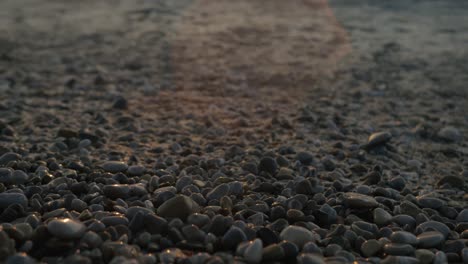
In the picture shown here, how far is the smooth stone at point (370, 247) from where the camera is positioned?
105 inches

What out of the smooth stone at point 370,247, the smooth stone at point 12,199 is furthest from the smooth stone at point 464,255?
the smooth stone at point 12,199

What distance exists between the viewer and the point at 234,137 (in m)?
4.44

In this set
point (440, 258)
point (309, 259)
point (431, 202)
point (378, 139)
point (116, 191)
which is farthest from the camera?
point (378, 139)

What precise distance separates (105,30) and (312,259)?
642 cm

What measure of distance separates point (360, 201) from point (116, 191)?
154cm

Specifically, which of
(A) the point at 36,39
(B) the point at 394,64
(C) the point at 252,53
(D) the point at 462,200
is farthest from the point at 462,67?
(A) the point at 36,39

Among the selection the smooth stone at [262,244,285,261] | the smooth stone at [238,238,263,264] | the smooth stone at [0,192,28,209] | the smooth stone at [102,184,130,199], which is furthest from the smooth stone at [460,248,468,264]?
the smooth stone at [0,192,28,209]

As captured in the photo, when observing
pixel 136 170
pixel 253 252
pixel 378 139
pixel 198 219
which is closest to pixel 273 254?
pixel 253 252

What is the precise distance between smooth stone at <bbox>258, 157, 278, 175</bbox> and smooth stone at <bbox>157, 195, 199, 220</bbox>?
925 millimetres

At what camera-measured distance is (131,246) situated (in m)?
2.49

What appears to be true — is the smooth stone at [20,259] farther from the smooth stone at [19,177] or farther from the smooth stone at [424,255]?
the smooth stone at [424,255]

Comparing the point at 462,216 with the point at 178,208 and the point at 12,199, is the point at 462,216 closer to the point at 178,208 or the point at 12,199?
the point at 178,208

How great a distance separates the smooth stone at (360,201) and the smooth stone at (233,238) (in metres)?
0.86

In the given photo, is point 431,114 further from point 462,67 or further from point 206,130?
point 206,130
